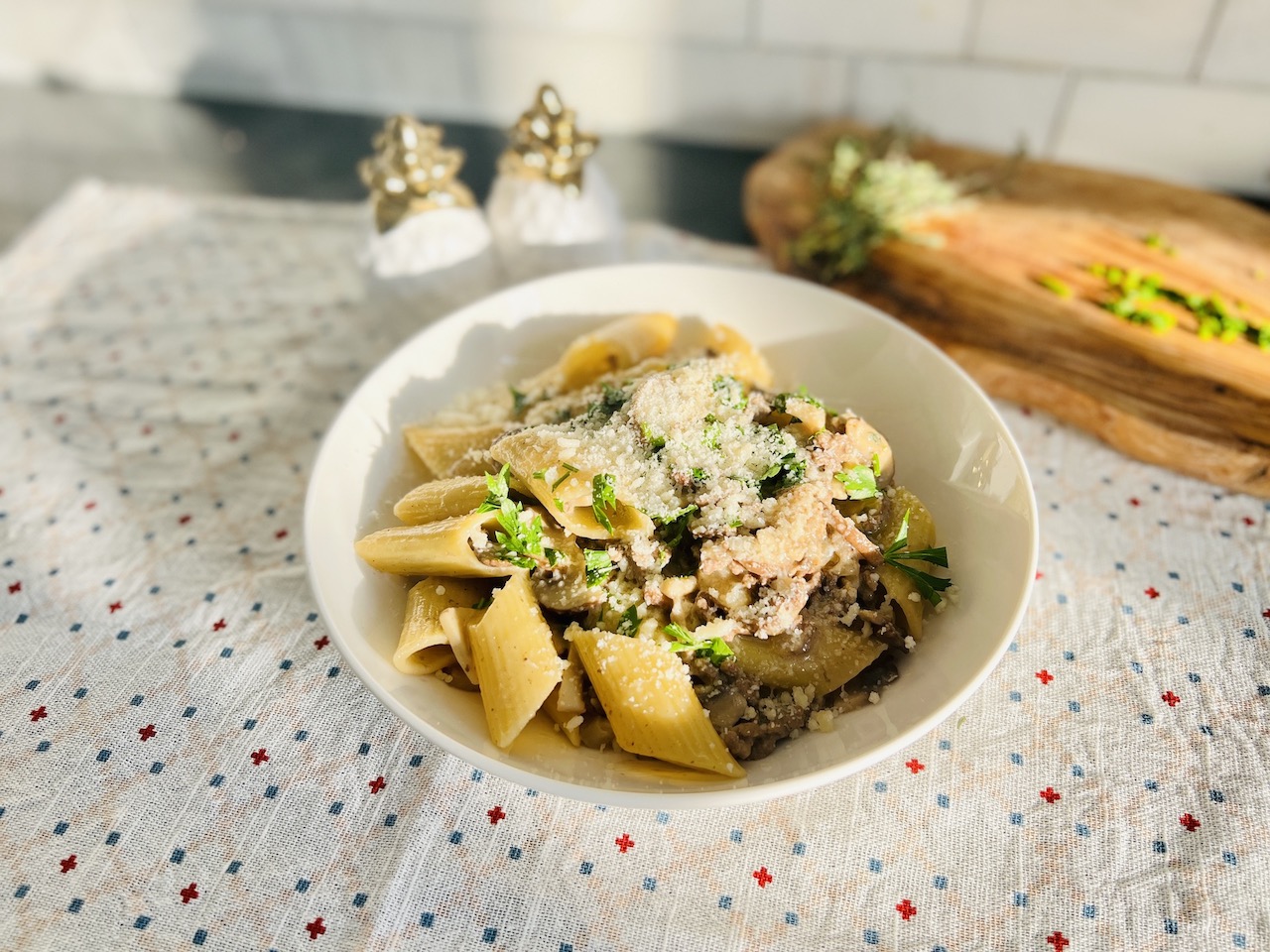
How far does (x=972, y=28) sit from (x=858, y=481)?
2217mm

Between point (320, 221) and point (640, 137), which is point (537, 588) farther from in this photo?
point (640, 137)

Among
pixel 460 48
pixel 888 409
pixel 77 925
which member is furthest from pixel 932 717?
pixel 460 48

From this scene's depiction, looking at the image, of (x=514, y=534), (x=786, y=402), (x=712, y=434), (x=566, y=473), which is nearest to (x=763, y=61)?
(x=786, y=402)

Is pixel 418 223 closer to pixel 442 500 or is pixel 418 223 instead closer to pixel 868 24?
pixel 442 500

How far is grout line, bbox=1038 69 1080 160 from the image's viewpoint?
3.02 meters

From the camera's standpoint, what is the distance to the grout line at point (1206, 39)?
2.72 m

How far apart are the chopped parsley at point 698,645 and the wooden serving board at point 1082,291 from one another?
4.26ft

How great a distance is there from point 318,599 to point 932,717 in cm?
102

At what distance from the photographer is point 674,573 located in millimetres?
1572

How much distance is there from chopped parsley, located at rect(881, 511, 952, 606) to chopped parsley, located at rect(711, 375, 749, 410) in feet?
1.25

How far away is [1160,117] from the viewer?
301cm

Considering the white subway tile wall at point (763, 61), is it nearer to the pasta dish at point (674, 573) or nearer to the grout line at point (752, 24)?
the grout line at point (752, 24)

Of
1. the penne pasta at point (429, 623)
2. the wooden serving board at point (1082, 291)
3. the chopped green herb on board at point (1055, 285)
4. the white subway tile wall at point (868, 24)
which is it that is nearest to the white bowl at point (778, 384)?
the penne pasta at point (429, 623)

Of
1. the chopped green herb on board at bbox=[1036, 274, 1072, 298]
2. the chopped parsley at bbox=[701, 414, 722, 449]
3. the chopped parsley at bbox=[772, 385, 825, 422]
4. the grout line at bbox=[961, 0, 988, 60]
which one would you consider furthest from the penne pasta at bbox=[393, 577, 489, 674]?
the grout line at bbox=[961, 0, 988, 60]
